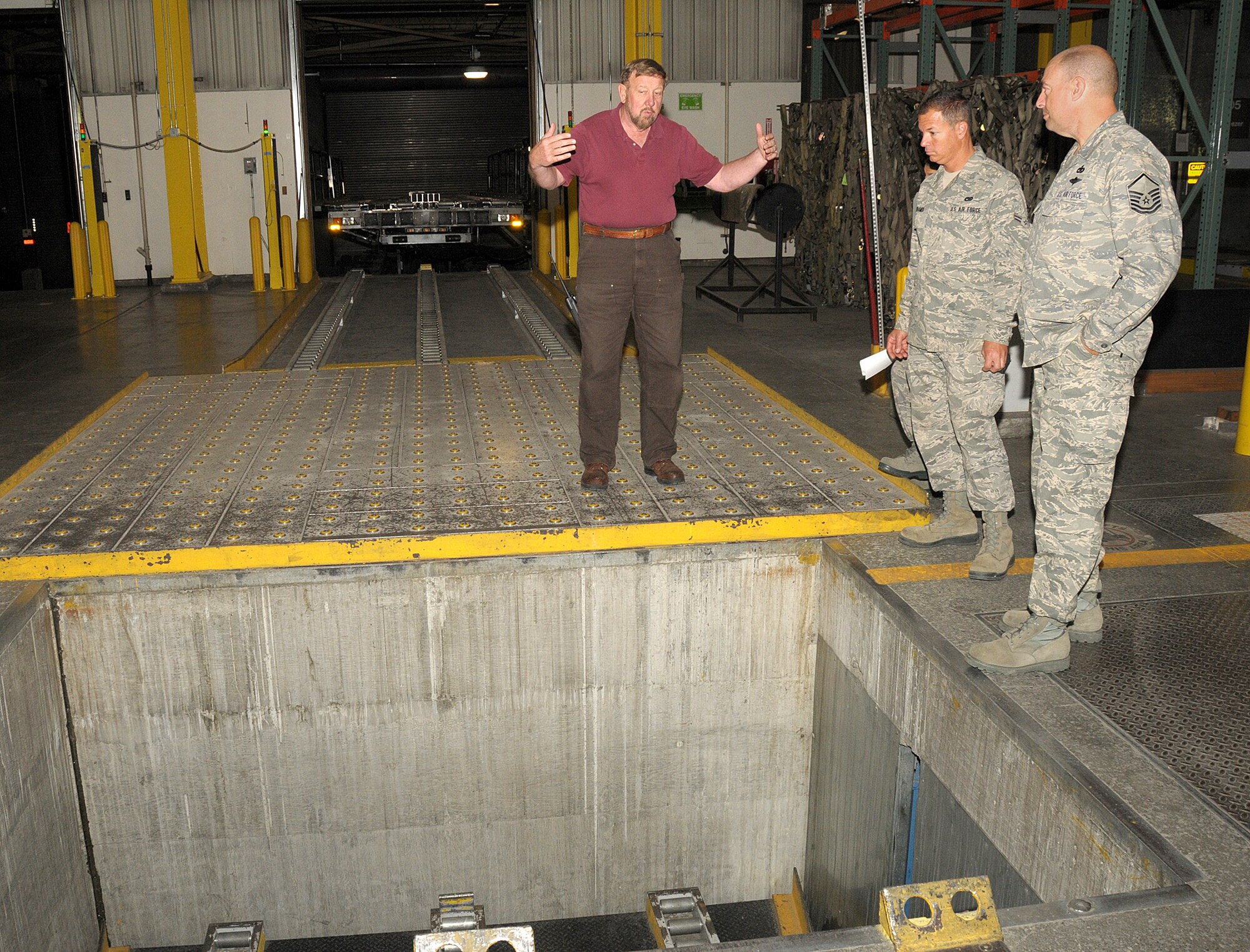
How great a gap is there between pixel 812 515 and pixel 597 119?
1834 millimetres

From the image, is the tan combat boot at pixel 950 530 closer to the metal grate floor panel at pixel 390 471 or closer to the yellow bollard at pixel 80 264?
the metal grate floor panel at pixel 390 471

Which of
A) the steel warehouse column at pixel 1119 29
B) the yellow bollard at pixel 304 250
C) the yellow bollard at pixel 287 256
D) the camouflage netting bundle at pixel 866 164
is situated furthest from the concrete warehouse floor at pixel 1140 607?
the yellow bollard at pixel 304 250

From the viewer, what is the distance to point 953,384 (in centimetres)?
407

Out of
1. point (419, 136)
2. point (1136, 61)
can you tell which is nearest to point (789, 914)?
point (1136, 61)

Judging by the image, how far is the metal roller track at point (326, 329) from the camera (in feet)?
27.7

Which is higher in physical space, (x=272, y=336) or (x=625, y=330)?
(x=625, y=330)

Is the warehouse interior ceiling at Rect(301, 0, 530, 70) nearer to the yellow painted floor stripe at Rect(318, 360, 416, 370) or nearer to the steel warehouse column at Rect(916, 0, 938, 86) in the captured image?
the steel warehouse column at Rect(916, 0, 938, 86)

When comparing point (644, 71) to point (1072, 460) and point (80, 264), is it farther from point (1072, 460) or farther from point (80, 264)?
point (80, 264)

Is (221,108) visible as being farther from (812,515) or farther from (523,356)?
(812,515)

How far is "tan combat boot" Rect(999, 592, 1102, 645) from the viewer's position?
134 inches

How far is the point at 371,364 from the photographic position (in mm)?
8008

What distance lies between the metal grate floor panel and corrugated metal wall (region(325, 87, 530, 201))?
19865 millimetres

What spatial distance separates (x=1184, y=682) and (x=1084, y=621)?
38cm

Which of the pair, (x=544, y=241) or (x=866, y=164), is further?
(x=544, y=241)
